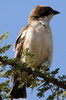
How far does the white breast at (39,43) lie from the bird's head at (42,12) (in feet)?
2.62

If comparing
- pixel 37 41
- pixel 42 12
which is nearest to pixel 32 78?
pixel 37 41

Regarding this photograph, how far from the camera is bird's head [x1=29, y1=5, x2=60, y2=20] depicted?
720 centimetres

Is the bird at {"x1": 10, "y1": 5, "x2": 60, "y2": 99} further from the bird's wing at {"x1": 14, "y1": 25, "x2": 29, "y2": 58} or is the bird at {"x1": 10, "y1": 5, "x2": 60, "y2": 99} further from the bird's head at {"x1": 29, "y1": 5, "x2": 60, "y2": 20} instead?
the bird's head at {"x1": 29, "y1": 5, "x2": 60, "y2": 20}

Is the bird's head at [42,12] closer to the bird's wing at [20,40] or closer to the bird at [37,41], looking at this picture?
the bird at [37,41]

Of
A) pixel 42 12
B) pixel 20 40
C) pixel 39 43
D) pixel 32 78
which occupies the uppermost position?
pixel 42 12

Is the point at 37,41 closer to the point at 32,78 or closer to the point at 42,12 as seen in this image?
the point at 42,12

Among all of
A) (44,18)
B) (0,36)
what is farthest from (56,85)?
(44,18)

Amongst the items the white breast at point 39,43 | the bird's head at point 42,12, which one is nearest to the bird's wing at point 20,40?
the white breast at point 39,43

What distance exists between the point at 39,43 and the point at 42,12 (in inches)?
60.8

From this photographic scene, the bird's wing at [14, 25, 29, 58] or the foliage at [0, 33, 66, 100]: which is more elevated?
Result: the bird's wing at [14, 25, 29, 58]

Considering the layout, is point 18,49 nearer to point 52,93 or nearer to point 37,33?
point 37,33

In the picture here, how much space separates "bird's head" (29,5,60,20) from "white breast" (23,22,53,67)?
80cm

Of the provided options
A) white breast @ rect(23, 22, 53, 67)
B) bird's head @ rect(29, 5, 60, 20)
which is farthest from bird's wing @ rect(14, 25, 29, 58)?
bird's head @ rect(29, 5, 60, 20)

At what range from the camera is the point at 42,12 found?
293 inches
